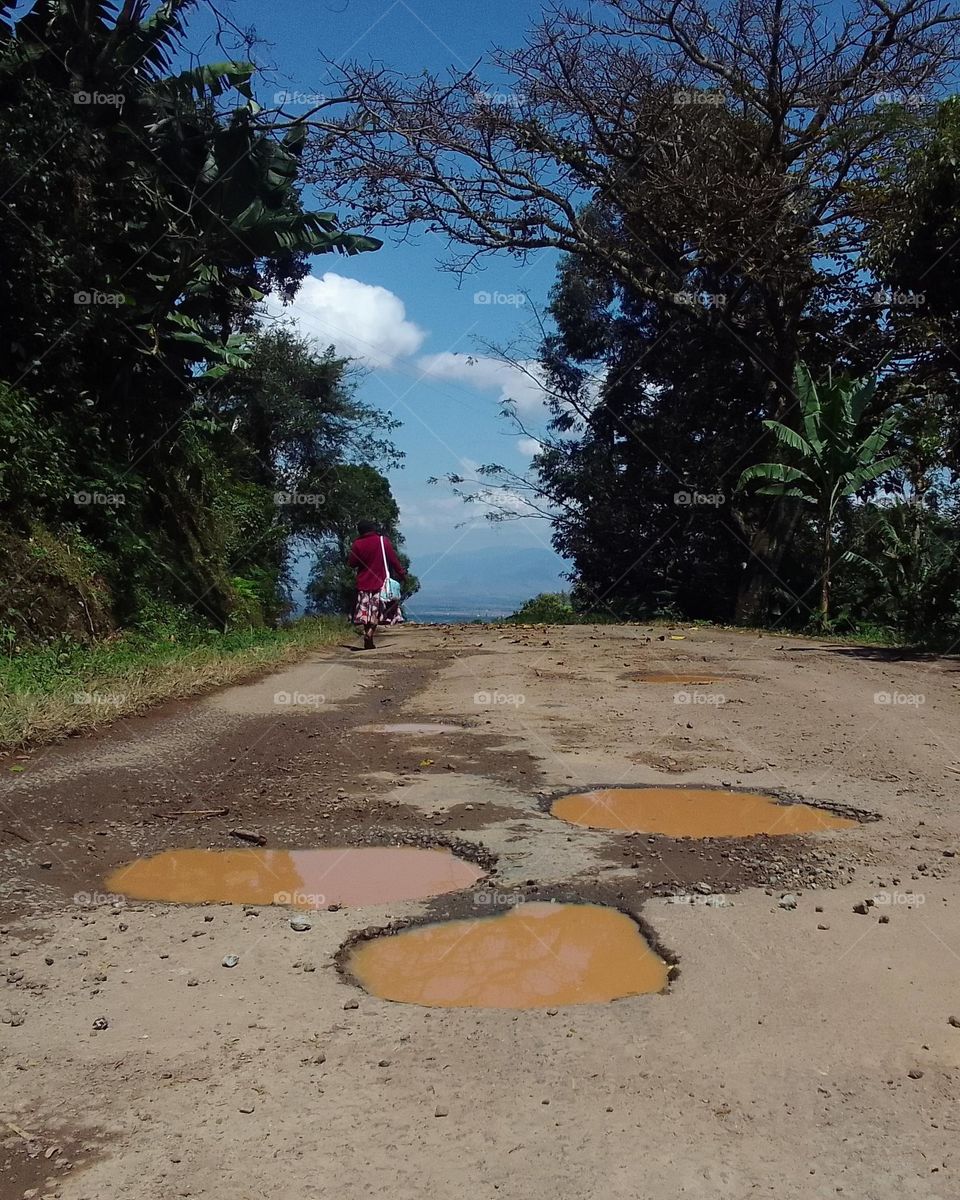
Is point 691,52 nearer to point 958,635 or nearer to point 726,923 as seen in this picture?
point 958,635

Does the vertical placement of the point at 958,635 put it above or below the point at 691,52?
below

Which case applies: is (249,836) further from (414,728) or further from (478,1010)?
(414,728)

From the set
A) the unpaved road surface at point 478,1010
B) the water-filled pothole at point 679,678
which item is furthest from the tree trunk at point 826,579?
the unpaved road surface at point 478,1010

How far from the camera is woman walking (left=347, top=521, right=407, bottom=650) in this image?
13.7 m

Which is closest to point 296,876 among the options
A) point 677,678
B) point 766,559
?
point 677,678

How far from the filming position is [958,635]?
47.6 ft

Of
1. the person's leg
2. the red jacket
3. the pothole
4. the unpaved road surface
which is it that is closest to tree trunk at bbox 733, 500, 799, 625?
the person's leg

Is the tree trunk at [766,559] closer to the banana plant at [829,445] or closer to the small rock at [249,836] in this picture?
the banana plant at [829,445]

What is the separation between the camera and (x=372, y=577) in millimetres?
13734

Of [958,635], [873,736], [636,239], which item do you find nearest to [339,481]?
[636,239]

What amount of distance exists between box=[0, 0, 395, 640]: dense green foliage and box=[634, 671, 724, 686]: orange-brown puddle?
567cm

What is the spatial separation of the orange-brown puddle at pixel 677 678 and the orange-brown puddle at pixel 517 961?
658cm

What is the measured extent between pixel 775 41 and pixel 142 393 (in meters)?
11.6

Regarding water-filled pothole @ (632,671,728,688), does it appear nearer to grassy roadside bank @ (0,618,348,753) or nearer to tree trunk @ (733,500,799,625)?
grassy roadside bank @ (0,618,348,753)
